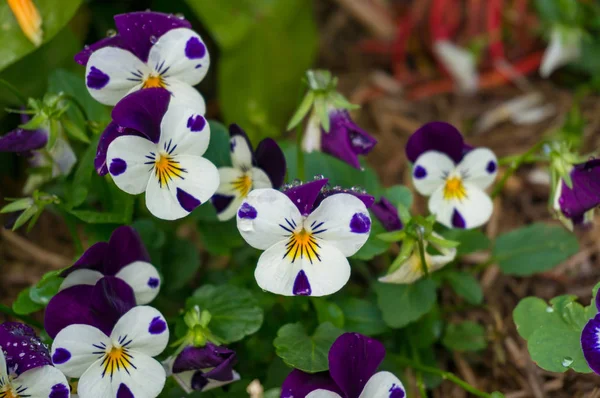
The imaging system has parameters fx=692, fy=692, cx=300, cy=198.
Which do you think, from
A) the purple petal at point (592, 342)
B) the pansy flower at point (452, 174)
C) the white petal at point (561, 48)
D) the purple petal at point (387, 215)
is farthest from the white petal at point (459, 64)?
the purple petal at point (592, 342)

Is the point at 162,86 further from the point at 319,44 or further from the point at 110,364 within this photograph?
the point at 319,44

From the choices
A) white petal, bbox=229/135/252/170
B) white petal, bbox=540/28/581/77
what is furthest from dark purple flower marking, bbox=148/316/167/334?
white petal, bbox=540/28/581/77

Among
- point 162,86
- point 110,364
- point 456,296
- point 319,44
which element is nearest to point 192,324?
point 110,364

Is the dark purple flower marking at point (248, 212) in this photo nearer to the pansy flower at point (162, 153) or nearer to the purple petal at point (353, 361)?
the pansy flower at point (162, 153)

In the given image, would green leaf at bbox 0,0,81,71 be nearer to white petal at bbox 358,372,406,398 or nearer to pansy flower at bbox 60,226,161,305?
pansy flower at bbox 60,226,161,305

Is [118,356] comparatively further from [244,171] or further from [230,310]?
[244,171]
